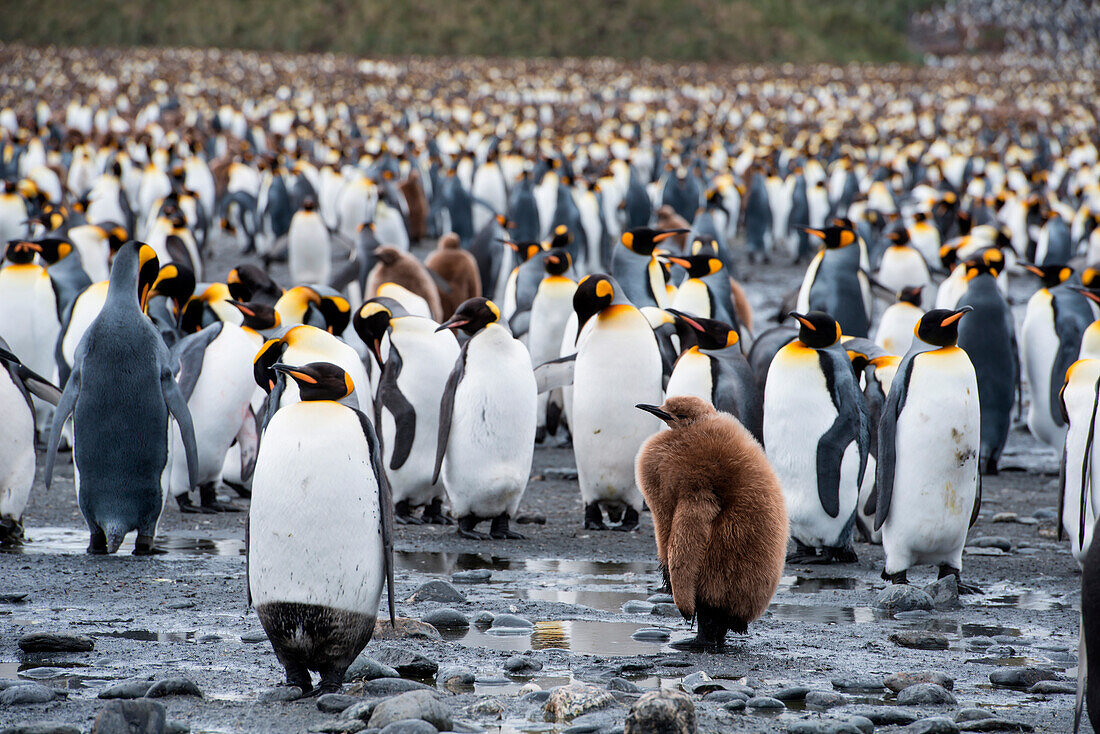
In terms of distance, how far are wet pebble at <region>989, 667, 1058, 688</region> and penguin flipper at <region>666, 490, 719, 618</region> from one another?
93cm

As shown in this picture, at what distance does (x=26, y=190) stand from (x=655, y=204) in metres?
9.81

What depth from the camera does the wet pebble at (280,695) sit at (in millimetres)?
3201

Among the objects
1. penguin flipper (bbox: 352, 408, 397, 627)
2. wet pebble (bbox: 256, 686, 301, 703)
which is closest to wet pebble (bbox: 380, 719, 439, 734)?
wet pebble (bbox: 256, 686, 301, 703)

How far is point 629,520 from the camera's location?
6137 mm

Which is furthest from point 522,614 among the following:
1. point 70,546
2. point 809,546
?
point 70,546

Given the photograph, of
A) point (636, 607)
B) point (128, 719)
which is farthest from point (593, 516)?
point (128, 719)

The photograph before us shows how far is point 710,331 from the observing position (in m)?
5.86

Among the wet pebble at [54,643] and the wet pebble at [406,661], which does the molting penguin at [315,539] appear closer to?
the wet pebble at [406,661]

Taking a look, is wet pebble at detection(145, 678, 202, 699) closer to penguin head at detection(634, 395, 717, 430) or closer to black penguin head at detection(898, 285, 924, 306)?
penguin head at detection(634, 395, 717, 430)

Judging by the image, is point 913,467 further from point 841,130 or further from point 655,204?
point 841,130

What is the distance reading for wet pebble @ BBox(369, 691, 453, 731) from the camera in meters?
2.88

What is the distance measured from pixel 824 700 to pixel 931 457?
1923 millimetres

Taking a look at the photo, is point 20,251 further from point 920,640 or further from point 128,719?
point 920,640

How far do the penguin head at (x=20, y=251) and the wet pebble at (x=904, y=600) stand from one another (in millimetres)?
6095
